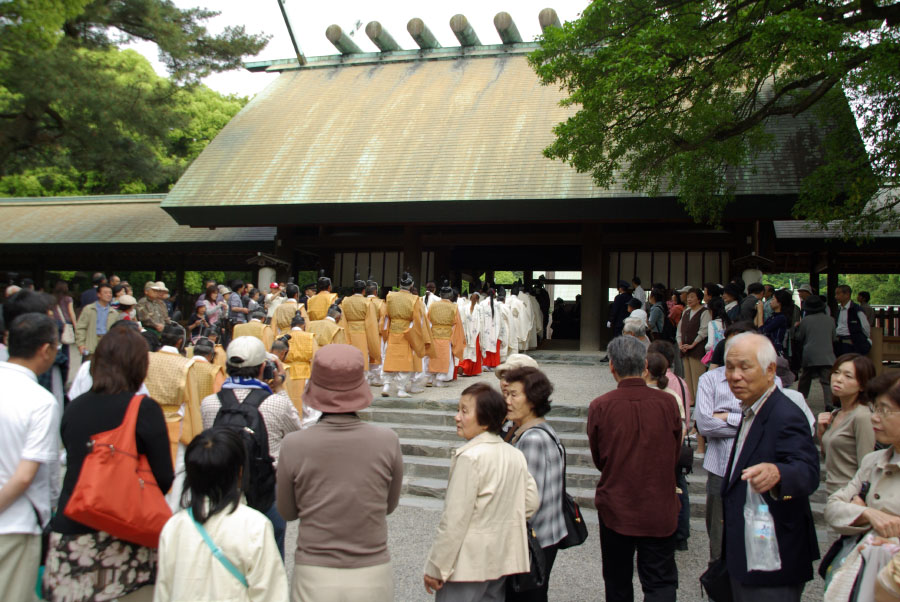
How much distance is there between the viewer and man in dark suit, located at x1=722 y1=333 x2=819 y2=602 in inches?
106

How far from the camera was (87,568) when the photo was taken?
273 centimetres

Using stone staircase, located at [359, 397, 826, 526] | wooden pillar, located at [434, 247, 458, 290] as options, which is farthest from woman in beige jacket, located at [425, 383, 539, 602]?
wooden pillar, located at [434, 247, 458, 290]

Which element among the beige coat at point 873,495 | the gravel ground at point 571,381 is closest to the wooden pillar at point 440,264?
the gravel ground at point 571,381

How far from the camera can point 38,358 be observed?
2.95 metres

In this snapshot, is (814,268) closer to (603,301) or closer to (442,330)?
(603,301)

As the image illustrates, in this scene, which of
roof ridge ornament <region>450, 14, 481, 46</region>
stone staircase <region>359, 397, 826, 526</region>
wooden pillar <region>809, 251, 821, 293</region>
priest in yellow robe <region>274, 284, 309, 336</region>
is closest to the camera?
stone staircase <region>359, 397, 826, 526</region>

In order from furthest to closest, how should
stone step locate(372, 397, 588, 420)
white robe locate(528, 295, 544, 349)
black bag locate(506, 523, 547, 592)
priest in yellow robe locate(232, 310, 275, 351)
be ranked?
white robe locate(528, 295, 544, 349)
stone step locate(372, 397, 588, 420)
priest in yellow robe locate(232, 310, 275, 351)
black bag locate(506, 523, 547, 592)

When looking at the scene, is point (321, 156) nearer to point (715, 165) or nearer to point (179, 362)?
point (715, 165)

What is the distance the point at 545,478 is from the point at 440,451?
4138mm

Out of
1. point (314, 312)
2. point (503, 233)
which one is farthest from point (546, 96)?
point (314, 312)

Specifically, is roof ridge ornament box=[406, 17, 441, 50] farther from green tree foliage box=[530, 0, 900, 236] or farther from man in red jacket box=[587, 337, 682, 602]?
man in red jacket box=[587, 337, 682, 602]

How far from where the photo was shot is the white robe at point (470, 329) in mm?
11266

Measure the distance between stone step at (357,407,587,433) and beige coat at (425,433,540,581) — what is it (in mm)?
4909

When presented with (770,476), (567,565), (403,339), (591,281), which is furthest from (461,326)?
(770,476)
